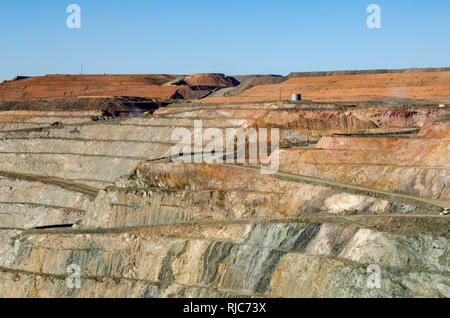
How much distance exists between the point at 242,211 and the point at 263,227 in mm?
7866

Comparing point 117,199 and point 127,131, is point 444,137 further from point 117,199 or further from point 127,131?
point 127,131

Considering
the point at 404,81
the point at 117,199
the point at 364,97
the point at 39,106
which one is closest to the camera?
the point at 117,199

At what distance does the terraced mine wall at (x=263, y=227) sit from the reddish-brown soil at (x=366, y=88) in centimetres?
2760

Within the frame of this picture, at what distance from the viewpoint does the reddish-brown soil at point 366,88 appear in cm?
9431

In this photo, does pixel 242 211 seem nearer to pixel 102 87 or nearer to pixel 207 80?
pixel 102 87

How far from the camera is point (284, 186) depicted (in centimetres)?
4353

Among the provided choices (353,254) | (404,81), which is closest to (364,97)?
(404,81)

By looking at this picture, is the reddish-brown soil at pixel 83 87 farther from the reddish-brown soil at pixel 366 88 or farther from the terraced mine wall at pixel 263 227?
the terraced mine wall at pixel 263 227

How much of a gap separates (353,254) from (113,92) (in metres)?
113

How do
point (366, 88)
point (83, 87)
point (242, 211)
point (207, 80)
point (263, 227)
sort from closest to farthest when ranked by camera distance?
point (263, 227) < point (242, 211) < point (366, 88) < point (83, 87) < point (207, 80)

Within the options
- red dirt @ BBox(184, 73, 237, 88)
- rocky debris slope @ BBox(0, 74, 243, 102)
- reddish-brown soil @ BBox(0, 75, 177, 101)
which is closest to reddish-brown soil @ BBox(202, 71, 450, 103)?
rocky debris slope @ BBox(0, 74, 243, 102)

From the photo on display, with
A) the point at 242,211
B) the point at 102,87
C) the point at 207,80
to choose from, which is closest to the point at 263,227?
the point at 242,211

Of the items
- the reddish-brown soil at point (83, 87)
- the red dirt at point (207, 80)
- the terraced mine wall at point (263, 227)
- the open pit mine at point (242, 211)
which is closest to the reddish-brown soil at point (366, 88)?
the open pit mine at point (242, 211)

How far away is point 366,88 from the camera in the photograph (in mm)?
104562
